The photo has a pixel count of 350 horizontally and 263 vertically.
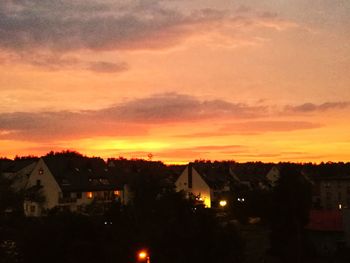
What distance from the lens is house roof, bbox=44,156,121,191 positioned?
64.7 meters

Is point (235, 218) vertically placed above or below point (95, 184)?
below

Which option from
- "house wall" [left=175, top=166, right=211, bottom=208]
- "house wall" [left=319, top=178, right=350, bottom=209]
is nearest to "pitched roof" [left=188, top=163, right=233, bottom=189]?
"house wall" [left=175, top=166, right=211, bottom=208]

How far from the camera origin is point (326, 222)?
136 feet

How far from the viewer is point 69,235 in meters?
23.0

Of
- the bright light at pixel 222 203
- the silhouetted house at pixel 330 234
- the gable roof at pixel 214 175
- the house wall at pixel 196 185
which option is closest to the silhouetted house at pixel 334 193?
the bright light at pixel 222 203

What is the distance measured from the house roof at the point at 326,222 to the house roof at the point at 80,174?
108 feet

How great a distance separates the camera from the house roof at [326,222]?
40362 mm

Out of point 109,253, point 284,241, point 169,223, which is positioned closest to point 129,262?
point 109,253

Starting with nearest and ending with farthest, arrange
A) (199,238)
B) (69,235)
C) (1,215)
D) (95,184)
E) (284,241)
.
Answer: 1. (1,215)
2. (199,238)
3. (69,235)
4. (284,241)
5. (95,184)

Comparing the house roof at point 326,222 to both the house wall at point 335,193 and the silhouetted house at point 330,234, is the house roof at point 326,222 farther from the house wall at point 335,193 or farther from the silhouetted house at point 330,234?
the house wall at point 335,193

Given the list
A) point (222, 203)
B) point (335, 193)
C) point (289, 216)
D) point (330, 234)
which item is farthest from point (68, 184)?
point (335, 193)

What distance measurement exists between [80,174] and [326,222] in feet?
119

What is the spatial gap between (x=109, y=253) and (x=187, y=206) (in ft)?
13.7

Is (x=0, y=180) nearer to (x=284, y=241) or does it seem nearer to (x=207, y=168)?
(x=284, y=241)
